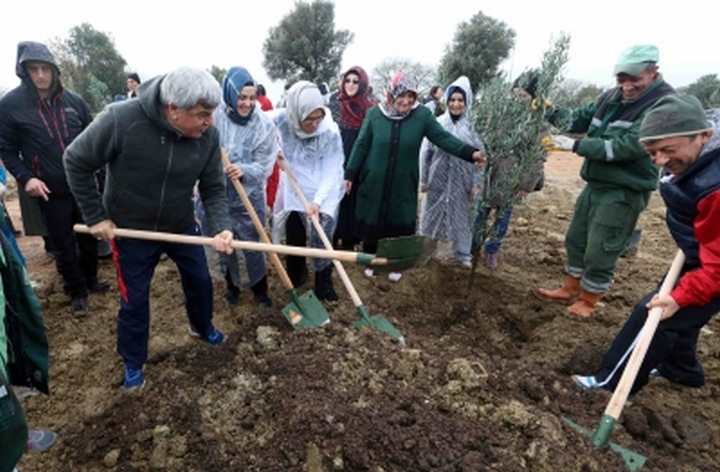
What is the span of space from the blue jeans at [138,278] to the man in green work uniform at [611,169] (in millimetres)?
2869

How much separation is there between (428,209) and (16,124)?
12.0 ft

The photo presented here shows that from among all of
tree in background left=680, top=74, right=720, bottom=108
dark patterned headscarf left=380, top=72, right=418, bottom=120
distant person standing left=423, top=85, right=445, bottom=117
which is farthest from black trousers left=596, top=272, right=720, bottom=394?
tree in background left=680, top=74, right=720, bottom=108

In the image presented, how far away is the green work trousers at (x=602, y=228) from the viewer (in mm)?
3441

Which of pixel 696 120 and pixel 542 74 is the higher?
pixel 542 74

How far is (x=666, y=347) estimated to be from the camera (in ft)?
8.07

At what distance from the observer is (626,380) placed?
2184mm

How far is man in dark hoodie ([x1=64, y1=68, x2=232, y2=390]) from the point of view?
7.30 feet

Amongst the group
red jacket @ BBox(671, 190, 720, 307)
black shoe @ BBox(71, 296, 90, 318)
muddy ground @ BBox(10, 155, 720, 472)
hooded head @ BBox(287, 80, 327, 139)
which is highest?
hooded head @ BBox(287, 80, 327, 139)

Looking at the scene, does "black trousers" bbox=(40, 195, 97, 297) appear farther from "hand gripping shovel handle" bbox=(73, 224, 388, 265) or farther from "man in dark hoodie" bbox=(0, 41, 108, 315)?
"hand gripping shovel handle" bbox=(73, 224, 388, 265)

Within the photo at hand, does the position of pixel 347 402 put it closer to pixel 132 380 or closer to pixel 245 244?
pixel 245 244

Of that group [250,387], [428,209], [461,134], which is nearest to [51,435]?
[250,387]

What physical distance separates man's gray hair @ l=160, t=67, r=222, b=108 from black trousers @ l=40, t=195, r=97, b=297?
190cm

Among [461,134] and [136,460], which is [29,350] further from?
[461,134]

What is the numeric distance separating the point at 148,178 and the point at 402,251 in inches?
57.6
